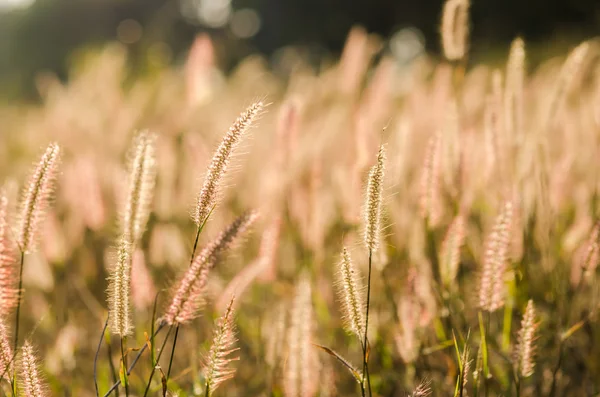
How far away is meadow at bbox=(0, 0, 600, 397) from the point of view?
0.90 metres

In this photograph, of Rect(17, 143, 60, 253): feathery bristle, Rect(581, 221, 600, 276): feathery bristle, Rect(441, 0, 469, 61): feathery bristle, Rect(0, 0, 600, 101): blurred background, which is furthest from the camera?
Rect(0, 0, 600, 101): blurred background

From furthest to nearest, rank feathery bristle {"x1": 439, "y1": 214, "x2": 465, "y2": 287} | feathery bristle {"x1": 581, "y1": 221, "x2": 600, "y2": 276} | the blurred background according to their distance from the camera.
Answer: the blurred background < feathery bristle {"x1": 439, "y1": 214, "x2": 465, "y2": 287} < feathery bristle {"x1": 581, "y1": 221, "x2": 600, "y2": 276}

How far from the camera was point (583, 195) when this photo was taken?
2025mm

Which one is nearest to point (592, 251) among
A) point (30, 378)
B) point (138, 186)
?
point (138, 186)

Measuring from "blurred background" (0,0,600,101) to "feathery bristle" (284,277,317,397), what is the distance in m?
3.81

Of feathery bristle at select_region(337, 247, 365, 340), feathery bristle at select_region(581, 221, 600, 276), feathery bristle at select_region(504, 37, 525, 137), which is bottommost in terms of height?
feathery bristle at select_region(337, 247, 365, 340)

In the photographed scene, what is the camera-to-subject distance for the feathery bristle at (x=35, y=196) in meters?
0.90

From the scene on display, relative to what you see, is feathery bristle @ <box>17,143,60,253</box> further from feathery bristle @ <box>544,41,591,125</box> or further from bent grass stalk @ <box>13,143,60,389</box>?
feathery bristle @ <box>544,41,591,125</box>

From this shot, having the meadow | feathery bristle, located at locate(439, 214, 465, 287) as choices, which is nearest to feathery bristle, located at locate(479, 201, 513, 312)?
the meadow

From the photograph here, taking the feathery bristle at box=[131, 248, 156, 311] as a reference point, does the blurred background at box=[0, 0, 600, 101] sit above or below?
above

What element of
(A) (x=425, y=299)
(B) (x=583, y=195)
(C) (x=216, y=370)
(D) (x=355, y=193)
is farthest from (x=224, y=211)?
(C) (x=216, y=370)

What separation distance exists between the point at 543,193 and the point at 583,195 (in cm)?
54

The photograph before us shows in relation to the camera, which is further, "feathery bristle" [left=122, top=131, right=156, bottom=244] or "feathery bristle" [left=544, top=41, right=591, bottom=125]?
"feathery bristle" [left=544, top=41, right=591, bottom=125]

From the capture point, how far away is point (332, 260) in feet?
7.36
